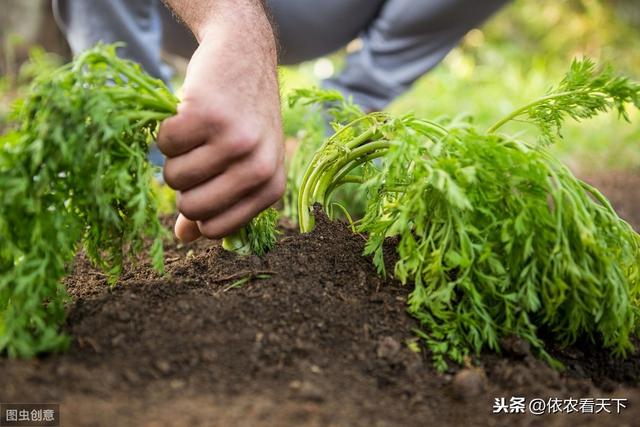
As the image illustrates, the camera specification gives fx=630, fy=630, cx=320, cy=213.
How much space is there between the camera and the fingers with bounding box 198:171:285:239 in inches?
73.7

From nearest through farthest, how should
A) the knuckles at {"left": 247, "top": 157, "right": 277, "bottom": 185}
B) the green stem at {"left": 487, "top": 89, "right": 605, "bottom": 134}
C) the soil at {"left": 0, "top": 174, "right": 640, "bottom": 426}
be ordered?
the soil at {"left": 0, "top": 174, "right": 640, "bottom": 426}, the knuckles at {"left": 247, "top": 157, "right": 277, "bottom": 185}, the green stem at {"left": 487, "top": 89, "right": 605, "bottom": 134}

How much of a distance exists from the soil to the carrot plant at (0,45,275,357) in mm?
140

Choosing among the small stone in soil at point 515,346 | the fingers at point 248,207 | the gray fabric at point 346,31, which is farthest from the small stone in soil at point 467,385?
the gray fabric at point 346,31

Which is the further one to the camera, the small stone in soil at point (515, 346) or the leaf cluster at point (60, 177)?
the small stone in soil at point (515, 346)

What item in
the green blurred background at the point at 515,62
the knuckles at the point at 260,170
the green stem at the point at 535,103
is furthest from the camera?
the green blurred background at the point at 515,62

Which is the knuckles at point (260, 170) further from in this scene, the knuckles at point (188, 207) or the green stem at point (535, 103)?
the green stem at point (535, 103)

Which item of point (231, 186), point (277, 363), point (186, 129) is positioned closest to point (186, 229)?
point (231, 186)

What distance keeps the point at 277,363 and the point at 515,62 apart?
7.16 m

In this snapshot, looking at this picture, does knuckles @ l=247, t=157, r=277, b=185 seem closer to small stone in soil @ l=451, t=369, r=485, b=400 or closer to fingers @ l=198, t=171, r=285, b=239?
fingers @ l=198, t=171, r=285, b=239

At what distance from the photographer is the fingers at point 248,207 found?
1.87 metres

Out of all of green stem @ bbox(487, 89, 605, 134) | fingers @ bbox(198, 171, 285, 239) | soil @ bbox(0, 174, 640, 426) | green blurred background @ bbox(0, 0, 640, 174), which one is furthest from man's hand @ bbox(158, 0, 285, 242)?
green blurred background @ bbox(0, 0, 640, 174)

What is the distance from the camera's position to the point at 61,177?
1.61 metres

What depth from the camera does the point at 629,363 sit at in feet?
6.14

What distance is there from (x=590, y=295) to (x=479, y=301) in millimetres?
296
